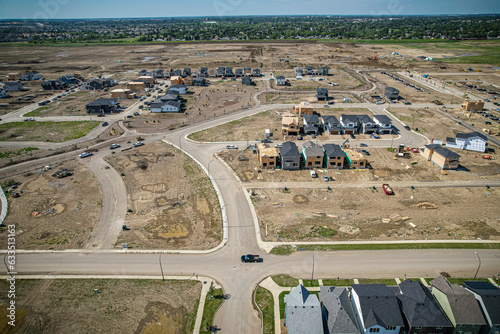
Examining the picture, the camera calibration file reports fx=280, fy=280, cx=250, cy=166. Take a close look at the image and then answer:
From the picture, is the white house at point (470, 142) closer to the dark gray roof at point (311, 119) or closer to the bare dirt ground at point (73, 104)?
the dark gray roof at point (311, 119)

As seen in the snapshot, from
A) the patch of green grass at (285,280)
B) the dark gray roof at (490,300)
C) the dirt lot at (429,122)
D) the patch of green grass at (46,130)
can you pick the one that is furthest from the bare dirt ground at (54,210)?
the dirt lot at (429,122)

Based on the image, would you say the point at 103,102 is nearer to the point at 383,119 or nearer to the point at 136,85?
the point at 136,85

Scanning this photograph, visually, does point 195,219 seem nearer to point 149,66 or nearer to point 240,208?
point 240,208

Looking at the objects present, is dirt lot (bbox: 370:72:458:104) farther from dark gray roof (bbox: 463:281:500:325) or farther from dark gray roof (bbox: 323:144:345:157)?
dark gray roof (bbox: 463:281:500:325)

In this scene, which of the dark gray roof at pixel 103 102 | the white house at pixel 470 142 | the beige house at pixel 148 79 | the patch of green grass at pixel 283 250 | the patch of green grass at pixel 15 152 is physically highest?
the beige house at pixel 148 79

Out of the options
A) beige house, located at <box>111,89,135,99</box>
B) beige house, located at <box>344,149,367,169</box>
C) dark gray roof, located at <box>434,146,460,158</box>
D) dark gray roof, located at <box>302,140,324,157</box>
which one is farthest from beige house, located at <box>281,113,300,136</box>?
beige house, located at <box>111,89,135,99</box>
